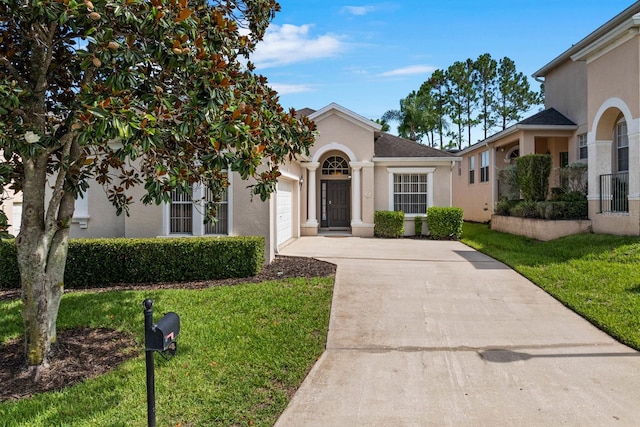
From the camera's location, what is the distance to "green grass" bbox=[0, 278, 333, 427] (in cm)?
383

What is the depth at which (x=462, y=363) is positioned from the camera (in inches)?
196

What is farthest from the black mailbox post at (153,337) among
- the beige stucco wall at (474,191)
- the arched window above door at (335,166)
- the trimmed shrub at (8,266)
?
the beige stucco wall at (474,191)

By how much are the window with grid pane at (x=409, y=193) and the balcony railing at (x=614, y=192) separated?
6683mm

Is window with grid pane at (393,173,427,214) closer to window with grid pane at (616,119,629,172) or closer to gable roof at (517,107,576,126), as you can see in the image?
gable roof at (517,107,576,126)

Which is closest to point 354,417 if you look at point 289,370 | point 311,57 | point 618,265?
point 289,370

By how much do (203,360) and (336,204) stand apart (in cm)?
1458

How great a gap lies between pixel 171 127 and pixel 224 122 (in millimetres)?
783

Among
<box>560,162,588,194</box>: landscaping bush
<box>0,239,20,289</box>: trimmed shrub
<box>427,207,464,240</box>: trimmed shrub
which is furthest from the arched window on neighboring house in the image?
<box>0,239,20,289</box>: trimmed shrub

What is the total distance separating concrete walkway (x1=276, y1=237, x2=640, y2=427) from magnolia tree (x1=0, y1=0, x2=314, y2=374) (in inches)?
98.6

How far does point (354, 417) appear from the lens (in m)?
3.80

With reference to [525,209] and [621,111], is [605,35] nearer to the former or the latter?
[621,111]

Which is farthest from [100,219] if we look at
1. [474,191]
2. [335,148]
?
[474,191]

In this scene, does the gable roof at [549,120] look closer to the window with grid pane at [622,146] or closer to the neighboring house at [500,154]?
the neighboring house at [500,154]

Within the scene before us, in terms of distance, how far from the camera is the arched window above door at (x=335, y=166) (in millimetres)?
18859
